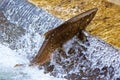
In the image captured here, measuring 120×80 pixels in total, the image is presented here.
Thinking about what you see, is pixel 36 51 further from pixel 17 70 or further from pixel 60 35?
pixel 60 35

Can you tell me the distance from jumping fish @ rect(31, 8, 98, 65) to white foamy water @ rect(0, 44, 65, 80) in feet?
0.44

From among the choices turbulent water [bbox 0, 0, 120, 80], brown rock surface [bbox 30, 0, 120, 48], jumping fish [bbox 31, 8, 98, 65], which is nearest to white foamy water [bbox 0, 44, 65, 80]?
turbulent water [bbox 0, 0, 120, 80]

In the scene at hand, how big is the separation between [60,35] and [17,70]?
0.78 meters

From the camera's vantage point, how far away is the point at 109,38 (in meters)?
5.36

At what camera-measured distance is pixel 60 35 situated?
5.36 m

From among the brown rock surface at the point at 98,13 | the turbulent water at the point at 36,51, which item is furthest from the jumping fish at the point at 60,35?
the brown rock surface at the point at 98,13

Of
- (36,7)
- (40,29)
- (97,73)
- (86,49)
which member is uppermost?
(36,7)

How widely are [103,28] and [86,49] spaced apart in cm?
50

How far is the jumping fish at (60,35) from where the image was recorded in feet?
17.4

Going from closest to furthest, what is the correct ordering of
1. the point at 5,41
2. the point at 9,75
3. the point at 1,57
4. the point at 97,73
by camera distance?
1. the point at 97,73
2. the point at 9,75
3. the point at 1,57
4. the point at 5,41

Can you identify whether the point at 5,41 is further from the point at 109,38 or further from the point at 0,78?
the point at 109,38

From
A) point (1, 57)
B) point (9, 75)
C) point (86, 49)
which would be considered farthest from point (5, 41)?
point (86, 49)

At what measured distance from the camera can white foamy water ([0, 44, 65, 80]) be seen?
5409 mm

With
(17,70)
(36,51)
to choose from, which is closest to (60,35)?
(36,51)
